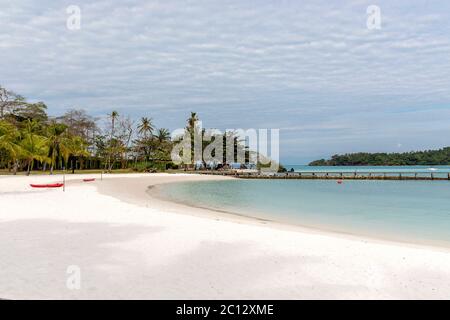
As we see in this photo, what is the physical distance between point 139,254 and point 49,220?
248 inches

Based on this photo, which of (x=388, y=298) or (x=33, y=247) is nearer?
(x=388, y=298)

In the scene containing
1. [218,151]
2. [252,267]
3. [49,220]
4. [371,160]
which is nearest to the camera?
[252,267]

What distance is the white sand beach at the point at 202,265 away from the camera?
568 centimetres

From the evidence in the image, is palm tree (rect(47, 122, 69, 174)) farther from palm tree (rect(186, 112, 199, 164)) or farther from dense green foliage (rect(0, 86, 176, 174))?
palm tree (rect(186, 112, 199, 164))

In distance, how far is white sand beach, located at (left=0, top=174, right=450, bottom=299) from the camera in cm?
568

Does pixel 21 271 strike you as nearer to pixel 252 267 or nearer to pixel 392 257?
pixel 252 267

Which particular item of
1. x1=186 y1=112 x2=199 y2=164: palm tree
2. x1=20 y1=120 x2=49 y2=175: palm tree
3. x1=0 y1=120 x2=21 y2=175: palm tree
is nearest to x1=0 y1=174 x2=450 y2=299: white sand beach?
x1=0 y1=120 x2=21 y2=175: palm tree

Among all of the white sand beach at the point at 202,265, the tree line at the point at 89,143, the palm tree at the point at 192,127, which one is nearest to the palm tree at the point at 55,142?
the tree line at the point at 89,143

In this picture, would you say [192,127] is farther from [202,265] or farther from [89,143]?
[202,265]

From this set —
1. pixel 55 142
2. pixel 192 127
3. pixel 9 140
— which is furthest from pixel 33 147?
pixel 192 127

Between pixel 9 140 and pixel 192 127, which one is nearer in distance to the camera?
pixel 9 140

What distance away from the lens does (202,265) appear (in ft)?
23.7

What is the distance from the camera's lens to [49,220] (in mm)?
12828
